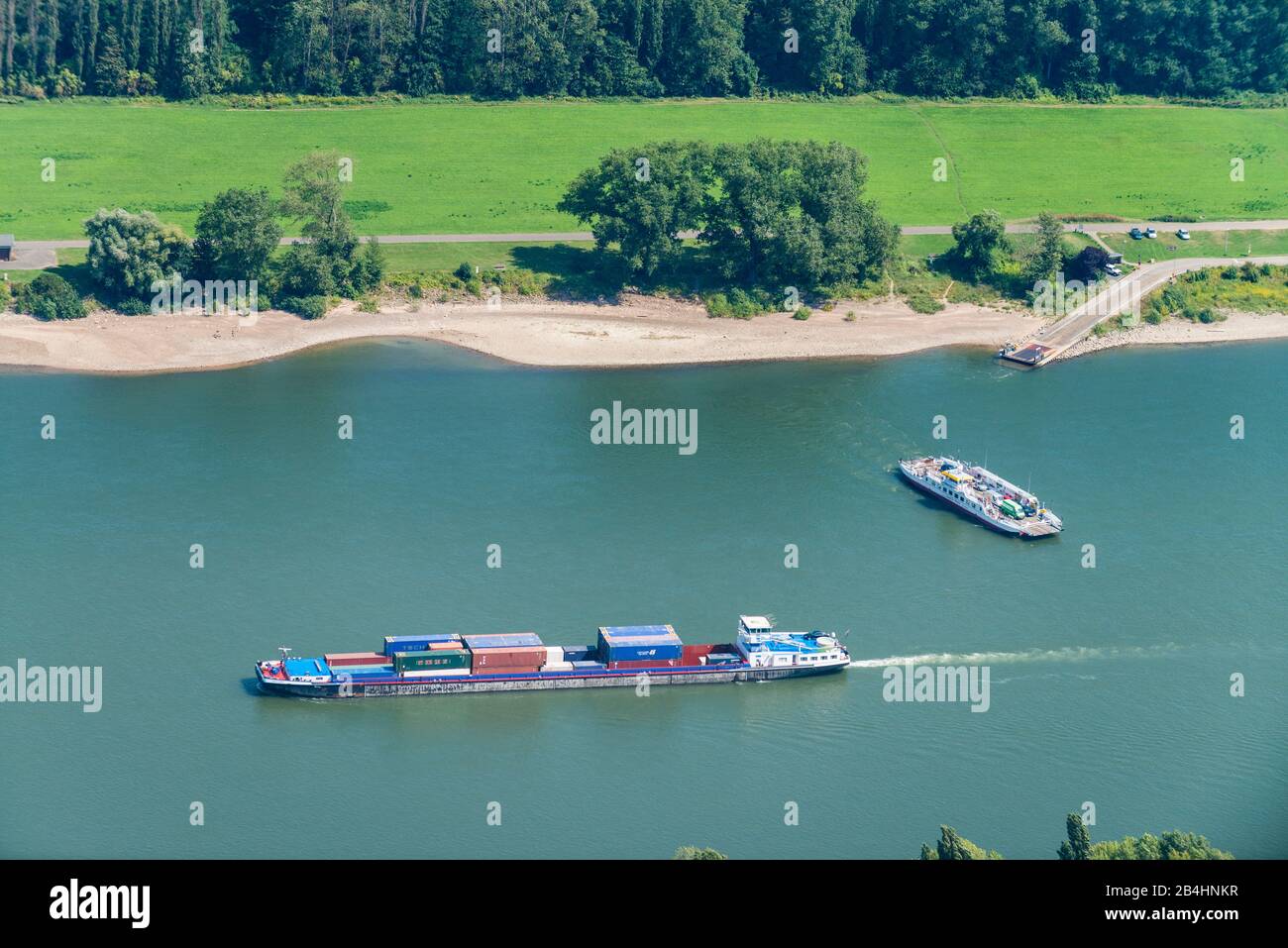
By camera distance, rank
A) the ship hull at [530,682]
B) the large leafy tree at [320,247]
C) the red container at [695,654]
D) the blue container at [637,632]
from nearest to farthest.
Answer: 1. the ship hull at [530,682]
2. the blue container at [637,632]
3. the red container at [695,654]
4. the large leafy tree at [320,247]

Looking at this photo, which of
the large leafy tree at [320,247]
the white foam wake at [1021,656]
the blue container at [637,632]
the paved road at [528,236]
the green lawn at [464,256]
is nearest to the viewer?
the blue container at [637,632]

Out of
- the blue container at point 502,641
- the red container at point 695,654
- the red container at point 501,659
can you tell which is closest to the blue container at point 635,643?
the red container at point 695,654

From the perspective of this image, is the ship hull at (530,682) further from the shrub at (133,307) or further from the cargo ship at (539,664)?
the shrub at (133,307)

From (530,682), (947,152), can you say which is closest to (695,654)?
(530,682)

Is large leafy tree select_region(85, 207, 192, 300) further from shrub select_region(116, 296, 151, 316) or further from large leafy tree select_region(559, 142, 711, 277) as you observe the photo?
large leafy tree select_region(559, 142, 711, 277)

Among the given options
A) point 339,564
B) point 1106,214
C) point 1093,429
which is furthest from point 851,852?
point 1106,214

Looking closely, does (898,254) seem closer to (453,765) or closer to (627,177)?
(627,177)

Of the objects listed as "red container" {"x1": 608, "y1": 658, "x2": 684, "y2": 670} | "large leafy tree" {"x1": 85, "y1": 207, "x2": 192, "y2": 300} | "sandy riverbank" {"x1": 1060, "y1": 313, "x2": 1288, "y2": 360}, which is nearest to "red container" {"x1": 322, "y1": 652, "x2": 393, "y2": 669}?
"red container" {"x1": 608, "y1": 658, "x2": 684, "y2": 670}
